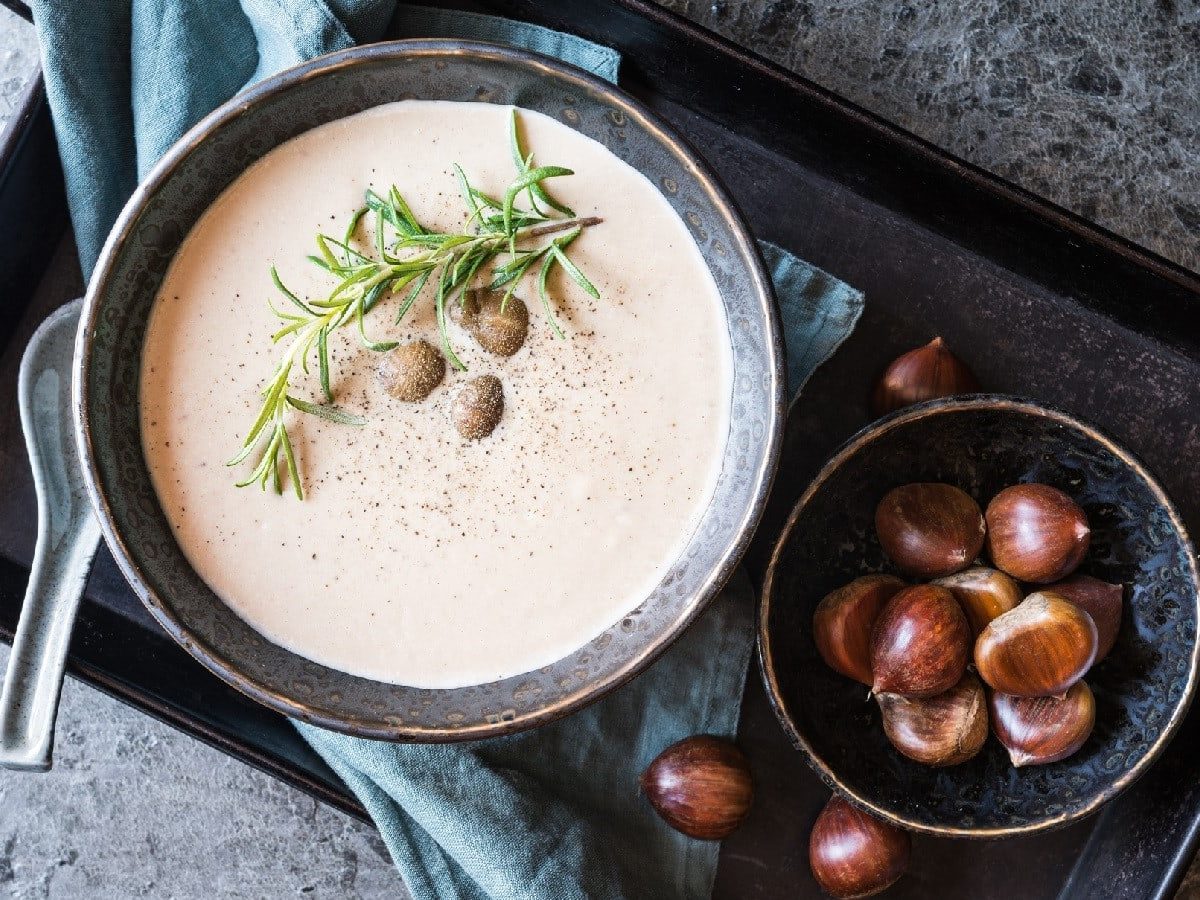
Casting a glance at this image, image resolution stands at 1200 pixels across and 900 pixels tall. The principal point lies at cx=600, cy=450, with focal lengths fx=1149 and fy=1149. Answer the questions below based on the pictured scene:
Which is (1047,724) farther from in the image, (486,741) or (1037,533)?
(486,741)

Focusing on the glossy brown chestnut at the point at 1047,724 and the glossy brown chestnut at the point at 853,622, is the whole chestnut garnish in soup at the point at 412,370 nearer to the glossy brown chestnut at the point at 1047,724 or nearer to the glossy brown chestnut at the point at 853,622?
the glossy brown chestnut at the point at 853,622

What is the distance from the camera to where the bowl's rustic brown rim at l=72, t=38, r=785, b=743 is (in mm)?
946

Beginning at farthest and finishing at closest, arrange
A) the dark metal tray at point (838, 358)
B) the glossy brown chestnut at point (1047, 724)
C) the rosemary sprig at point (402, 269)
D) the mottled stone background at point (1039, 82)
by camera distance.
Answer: the mottled stone background at point (1039, 82), the dark metal tray at point (838, 358), the glossy brown chestnut at point (1047, 724), the rosemary sprig at point (402, 269)

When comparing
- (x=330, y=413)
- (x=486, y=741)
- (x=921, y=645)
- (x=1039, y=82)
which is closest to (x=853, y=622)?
(x=921, y=645)

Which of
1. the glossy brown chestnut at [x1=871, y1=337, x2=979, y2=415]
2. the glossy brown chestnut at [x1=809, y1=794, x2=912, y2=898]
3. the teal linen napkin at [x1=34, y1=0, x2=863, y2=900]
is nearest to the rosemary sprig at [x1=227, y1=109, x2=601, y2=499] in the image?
the teal linen napkin at [x1=34, y1=0, x2=863, y2=900]

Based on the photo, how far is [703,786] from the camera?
3.67 feet

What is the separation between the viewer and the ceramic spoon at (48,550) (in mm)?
1093

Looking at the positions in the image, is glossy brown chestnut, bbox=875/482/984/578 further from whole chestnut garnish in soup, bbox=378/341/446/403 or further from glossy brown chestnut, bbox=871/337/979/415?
whole chestnut garnish in soup, bbox=378/341/446/403

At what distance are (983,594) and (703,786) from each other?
1.06ft

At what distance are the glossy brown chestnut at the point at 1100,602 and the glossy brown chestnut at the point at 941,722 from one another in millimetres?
120

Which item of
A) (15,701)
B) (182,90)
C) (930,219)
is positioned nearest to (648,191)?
(930,219)

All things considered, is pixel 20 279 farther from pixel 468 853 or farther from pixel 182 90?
pixel 468 853

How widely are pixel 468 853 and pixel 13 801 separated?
68 centimetres

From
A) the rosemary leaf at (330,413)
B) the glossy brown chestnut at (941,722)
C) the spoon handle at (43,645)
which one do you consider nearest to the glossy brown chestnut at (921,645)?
the glossy brown chestnut at (941,722)
